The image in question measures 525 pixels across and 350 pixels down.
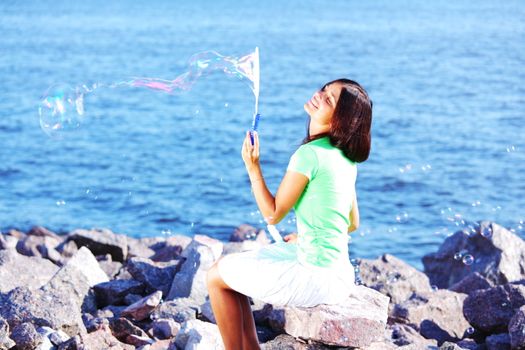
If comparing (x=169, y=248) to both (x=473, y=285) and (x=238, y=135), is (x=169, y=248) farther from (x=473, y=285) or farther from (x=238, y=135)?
(x=238, y=135)

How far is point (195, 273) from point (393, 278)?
3192 mm

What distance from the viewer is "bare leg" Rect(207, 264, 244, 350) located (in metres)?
5.16

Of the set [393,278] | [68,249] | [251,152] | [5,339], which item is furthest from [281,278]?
[68,249]

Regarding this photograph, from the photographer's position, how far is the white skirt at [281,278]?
5.00 meters

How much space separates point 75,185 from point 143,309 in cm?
1314

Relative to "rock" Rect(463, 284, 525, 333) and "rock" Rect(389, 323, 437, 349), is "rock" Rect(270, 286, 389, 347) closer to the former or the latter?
"rock" Rect(389, 323, 437, 349)

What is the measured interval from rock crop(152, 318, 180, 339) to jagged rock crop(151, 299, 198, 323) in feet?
0.72

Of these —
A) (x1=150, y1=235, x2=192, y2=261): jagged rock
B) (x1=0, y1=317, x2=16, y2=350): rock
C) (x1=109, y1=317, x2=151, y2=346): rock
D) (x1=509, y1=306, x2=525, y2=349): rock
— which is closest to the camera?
(x1=0, y1=317, x2=16, y2=350): rock

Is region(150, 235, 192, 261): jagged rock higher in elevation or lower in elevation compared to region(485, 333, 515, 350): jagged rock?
lower

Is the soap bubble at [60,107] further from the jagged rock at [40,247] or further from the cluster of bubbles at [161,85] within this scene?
the jagged rock at [40,247]

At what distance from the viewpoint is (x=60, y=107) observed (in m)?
7.74

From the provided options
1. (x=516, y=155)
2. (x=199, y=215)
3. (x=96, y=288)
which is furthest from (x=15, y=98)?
(x=96, y=288)

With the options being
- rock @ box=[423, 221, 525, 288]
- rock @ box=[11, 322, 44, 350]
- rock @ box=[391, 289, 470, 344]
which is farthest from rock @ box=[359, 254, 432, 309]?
rock @ box=[11, 322, 44, 350]

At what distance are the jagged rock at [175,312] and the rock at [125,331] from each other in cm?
32
